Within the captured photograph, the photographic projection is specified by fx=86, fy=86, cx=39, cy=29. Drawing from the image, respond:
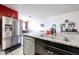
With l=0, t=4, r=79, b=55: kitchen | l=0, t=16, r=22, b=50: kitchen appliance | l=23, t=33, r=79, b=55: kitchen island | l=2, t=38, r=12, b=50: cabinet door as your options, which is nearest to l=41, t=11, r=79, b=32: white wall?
l=0, t=4, r=79, b=55: kitchen

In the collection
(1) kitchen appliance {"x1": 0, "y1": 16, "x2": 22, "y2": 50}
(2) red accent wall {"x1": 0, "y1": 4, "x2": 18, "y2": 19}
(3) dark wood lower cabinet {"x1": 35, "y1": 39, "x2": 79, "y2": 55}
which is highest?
(2) red accent wall {"x1": 0, "y1": 4, "x2": 18, "y2": 19}

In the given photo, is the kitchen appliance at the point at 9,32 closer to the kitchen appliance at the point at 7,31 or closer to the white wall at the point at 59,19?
the kitchen appliance at the point at 7,31

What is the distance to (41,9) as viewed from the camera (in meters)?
1.14

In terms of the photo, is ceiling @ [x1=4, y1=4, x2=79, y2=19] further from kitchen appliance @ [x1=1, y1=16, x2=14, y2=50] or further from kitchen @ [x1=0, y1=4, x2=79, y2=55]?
kitchen appliance @ [x1=1, y1=16, x2=14, y2=50]

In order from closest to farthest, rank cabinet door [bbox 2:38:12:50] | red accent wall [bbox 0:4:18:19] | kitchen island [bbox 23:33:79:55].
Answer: kitchen island [bbox 23:33:79:55] < red accent wall [bbox 0:4:18:19] < cabinet door [bbox 2:38:12:50]

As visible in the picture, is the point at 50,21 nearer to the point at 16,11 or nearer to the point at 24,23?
the point at 24,23

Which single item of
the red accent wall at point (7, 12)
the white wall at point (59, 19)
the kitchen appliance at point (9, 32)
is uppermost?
the red accent wall at point (7, 12)

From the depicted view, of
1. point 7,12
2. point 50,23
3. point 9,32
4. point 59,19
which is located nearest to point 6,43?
point 9,32

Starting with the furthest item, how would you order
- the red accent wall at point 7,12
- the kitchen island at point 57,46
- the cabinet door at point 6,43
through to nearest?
the cabinet door at point 6,43
the red accent wall at point 7,12
the kitchen island at point 57,46

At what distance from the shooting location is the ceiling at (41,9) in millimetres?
1044

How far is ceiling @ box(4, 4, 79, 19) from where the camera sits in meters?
1.04

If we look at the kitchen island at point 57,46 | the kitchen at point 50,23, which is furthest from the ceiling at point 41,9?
the kitchen island at point 57,46

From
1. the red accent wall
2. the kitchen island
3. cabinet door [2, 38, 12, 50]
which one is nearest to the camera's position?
the kitchen island
